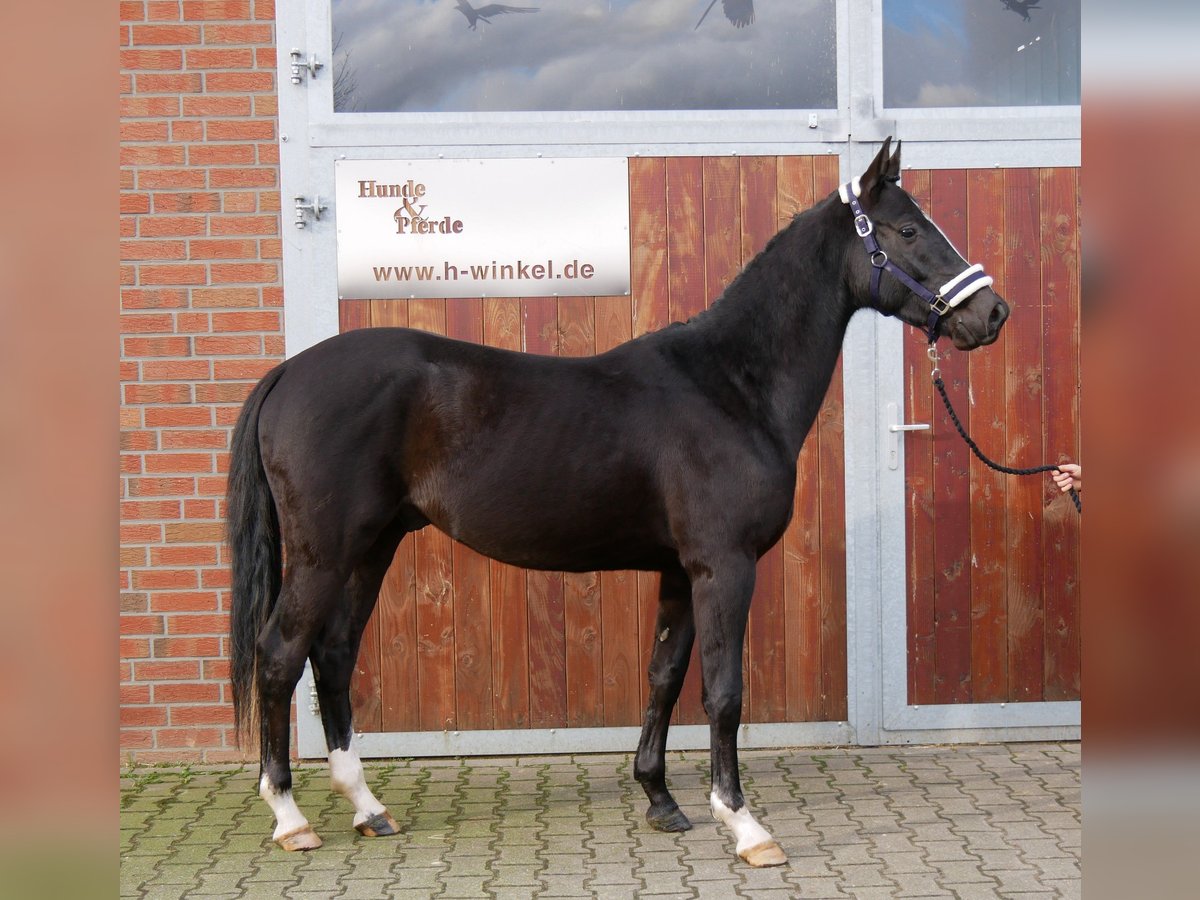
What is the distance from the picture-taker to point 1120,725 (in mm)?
685

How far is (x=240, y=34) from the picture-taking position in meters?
4.52

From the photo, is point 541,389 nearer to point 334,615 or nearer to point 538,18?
point 334,615

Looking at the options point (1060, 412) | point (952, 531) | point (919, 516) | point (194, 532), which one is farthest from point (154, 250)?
point (1060, 412)

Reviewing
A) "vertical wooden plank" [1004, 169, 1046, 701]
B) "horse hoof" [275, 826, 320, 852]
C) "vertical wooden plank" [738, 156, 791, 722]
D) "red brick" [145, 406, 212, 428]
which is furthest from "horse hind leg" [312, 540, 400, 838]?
"vertical wooden plank" [1004, 169, 1046, 701]

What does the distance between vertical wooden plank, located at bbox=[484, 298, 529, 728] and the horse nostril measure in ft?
6.43

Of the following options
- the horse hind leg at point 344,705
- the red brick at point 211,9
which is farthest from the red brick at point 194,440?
the red brick at point 211,9

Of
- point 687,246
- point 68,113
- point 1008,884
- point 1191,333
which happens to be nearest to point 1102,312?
point 1191,333

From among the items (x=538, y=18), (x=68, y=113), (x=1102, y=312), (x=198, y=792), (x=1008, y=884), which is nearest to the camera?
(x=68, y=113)

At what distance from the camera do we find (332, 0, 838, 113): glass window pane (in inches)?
181

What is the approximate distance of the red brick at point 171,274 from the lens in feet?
14.9

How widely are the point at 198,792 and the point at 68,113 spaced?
4163 mm

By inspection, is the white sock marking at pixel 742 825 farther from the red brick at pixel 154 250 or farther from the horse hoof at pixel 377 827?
the red brick at pixel 154 250

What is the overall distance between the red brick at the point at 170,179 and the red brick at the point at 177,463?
1.09m

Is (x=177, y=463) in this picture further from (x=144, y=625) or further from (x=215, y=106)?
(x=215, y=106)
